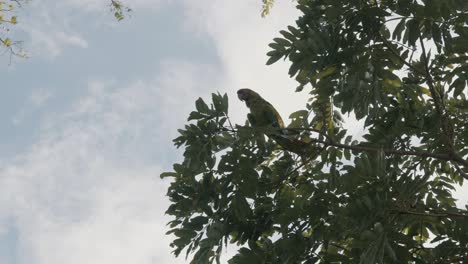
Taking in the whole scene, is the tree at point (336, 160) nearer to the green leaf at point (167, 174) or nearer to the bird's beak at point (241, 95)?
the green leaf at point (167, 174)

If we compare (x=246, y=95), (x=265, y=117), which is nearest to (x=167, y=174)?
(x=265, y=117)

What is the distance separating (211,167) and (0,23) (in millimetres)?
2556

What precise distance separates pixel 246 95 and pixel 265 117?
44 cm

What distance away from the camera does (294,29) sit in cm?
381

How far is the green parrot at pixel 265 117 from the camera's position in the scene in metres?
3.86

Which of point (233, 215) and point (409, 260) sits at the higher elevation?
point (233, 215)

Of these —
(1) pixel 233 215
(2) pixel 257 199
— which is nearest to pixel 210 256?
(1) pixel 233 215

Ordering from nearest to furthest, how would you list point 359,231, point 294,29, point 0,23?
point 359,231, point 294,29, point 0,23

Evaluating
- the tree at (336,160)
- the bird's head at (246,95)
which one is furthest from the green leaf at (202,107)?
the bird's head at (246,95)

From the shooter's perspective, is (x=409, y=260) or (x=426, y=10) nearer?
(x=409, y=260)

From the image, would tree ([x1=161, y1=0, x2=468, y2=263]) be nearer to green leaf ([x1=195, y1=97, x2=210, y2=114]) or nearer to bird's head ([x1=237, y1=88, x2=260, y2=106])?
green leaf ([x1=195, y1=97, x2=210, y2=114])

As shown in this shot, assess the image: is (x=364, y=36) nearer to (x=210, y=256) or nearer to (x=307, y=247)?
(x=307, y=247)

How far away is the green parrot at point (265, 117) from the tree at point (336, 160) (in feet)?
0.34

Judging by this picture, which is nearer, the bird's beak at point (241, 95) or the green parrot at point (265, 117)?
the green parrot at point (265, 117)
